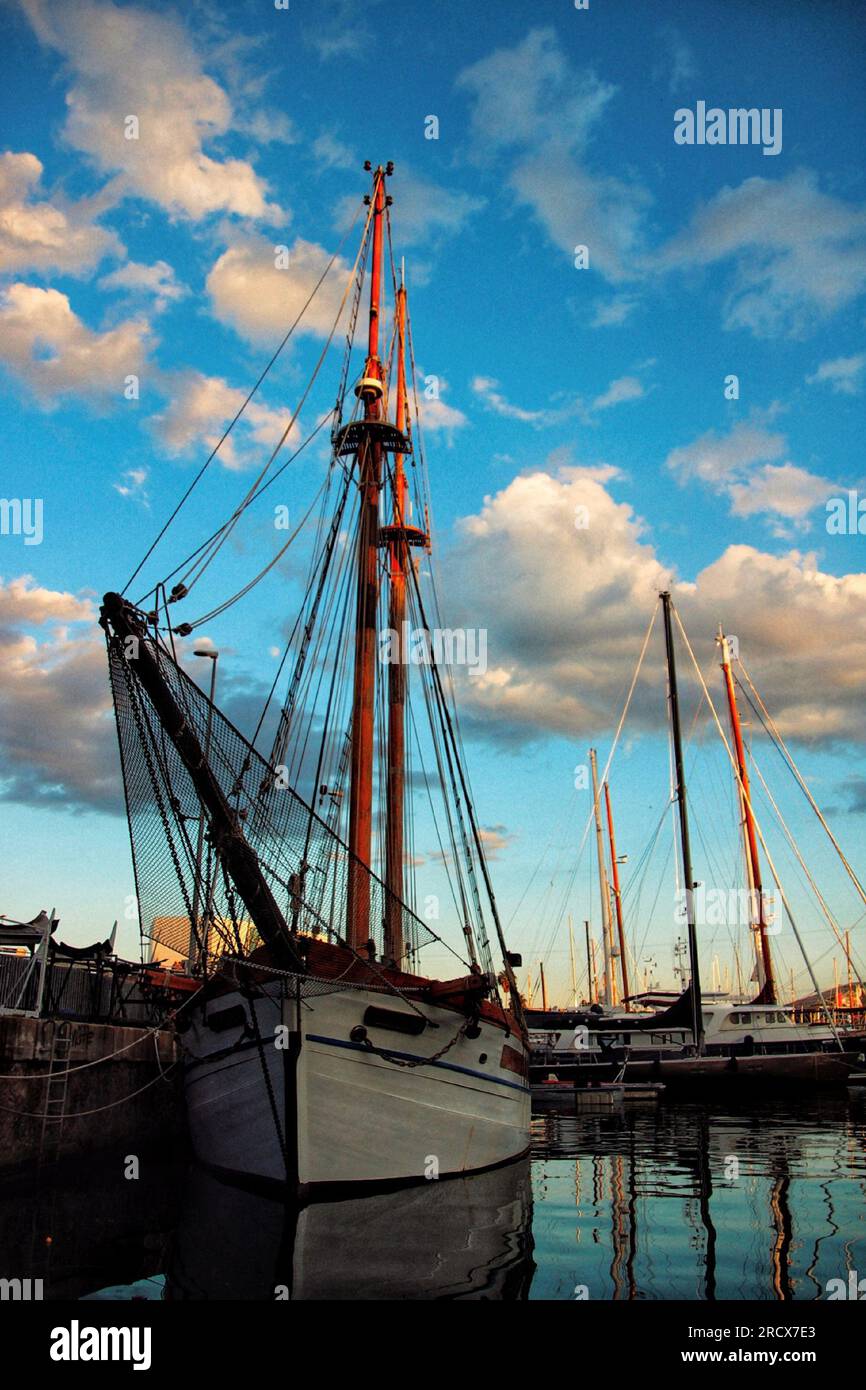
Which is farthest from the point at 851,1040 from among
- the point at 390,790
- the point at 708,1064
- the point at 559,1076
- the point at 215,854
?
the point at 215,854

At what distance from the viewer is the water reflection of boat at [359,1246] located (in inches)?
428

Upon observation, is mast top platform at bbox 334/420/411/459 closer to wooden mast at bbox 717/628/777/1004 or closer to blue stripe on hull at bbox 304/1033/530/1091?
blue stripe on hull at bbox 304/1033/530/1091

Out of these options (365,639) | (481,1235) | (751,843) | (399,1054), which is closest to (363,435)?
(365,639)

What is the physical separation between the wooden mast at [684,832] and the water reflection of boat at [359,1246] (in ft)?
89.1

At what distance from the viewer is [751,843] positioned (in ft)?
173

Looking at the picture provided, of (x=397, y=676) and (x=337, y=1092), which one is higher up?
(x=397, y=676)

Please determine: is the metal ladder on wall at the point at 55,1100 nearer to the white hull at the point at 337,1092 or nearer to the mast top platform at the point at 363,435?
the white hull at the point at 337,1092

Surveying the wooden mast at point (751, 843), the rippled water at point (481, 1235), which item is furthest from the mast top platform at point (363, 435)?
the wooden mast at point (751, 843)

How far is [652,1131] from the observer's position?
97.1ft

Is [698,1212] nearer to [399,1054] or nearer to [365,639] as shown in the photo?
[399,1054]

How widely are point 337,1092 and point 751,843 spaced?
4135 cm

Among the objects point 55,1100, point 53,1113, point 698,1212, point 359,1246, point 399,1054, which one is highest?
point 399,1054
